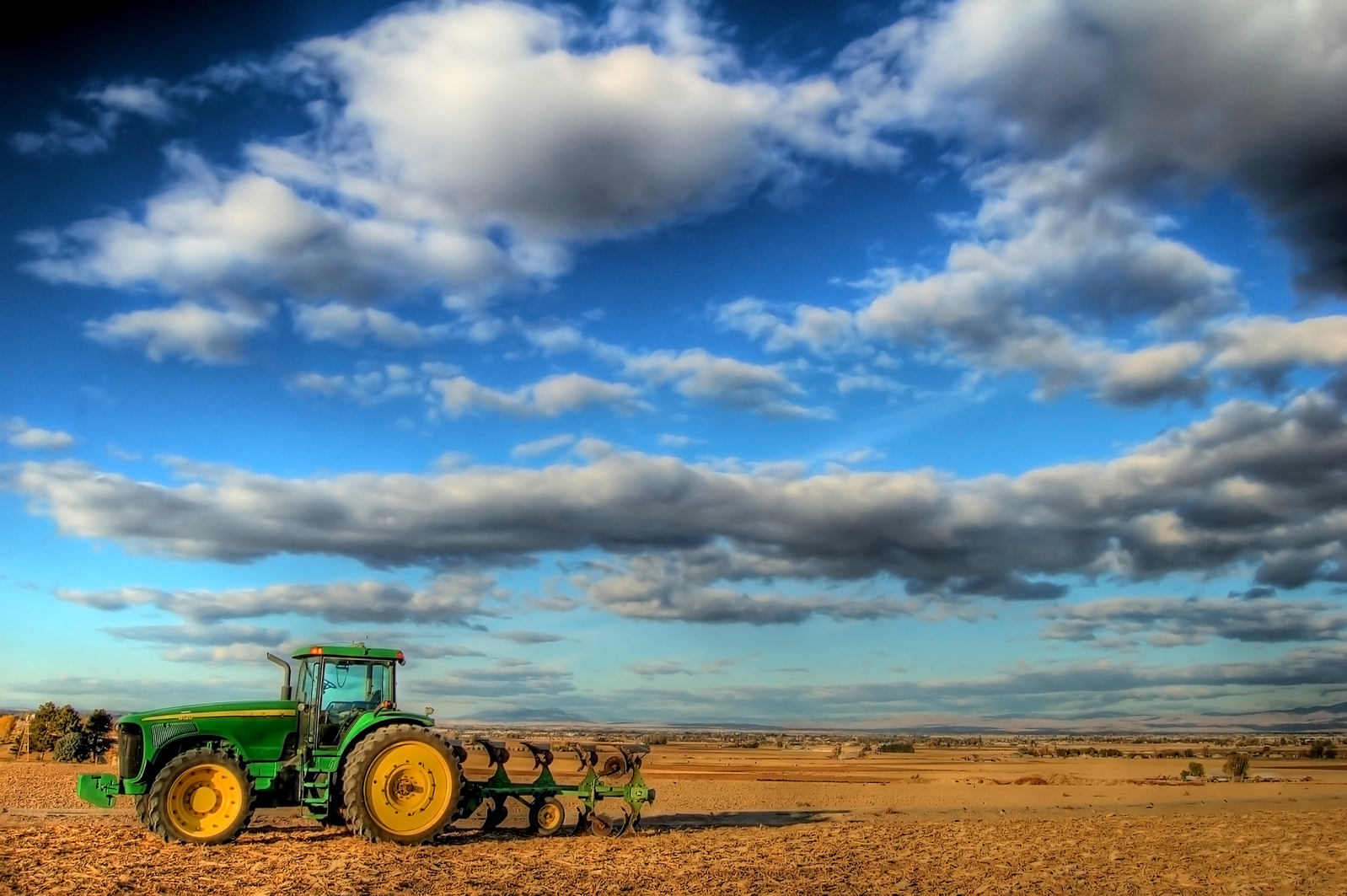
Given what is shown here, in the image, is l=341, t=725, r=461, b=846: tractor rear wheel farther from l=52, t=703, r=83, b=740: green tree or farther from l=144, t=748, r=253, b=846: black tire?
l=52, t=703, r=83, b=740: green tree

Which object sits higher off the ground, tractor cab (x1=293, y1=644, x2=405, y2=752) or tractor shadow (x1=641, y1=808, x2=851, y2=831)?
tractor cab (x1=293, y1=644, x2=405, y2=752)

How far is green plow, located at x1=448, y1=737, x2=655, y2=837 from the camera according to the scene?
17688 mm

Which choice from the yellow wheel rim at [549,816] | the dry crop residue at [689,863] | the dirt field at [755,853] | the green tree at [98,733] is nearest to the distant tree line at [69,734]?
the green tree at [98,733]

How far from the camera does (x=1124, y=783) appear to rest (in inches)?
1590

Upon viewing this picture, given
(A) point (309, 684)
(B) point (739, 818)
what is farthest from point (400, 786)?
(B) point (739, 818)

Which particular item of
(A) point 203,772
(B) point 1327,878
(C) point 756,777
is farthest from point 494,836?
(C) point 756,777

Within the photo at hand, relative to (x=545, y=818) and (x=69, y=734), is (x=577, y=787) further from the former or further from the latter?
(x=69, y=734)

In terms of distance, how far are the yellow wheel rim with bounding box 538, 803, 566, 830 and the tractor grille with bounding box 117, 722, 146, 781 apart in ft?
21.3

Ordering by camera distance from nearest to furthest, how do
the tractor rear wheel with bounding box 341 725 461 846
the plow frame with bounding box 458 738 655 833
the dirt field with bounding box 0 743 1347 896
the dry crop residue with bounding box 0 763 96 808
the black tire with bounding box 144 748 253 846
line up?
the dirt field with bounding box 0 743 1347 896, the black tire with bounding box 144 748 253 846, the tractor rear wheel with bounding box 341 725 461 846, the plow frame with bounding box 458 738 655 833, the dry crop residue with bounding box 0 763 96 808

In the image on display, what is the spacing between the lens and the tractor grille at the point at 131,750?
15.5m

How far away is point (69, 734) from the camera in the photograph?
133ft

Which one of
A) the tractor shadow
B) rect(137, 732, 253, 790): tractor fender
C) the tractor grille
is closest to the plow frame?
the tractor shadow

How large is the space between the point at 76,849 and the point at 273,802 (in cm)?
270

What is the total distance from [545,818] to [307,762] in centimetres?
437
